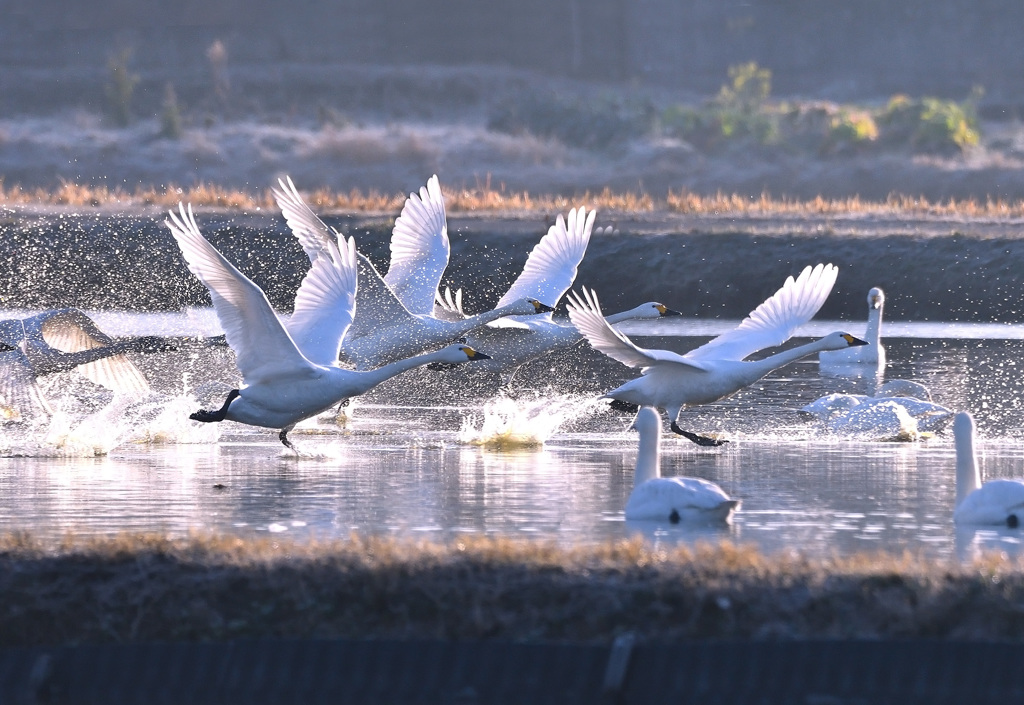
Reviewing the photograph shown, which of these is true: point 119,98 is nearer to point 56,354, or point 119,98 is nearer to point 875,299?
point 875,299

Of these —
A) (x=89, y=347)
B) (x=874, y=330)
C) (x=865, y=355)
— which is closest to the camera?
(x=89, y=347)

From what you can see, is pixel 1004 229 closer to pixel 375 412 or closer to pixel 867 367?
pixel 867 367

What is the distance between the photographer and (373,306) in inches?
547

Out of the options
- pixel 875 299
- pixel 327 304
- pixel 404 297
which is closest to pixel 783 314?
pixel 327 304

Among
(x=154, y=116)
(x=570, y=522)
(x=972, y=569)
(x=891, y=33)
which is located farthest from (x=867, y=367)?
(x=891, y=33)

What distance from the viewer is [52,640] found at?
6375 millimetres

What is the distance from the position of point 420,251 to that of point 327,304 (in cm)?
324

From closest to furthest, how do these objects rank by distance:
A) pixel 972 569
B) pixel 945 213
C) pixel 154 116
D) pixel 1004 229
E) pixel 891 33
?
pixel 972 569 < pixel 1004 229 < pixel 945 213 < pixel 154 116 < pixel 891 33

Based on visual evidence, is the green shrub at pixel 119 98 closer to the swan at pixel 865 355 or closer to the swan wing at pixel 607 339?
the swan at pixel 865 355

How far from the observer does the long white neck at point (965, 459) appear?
8844mm

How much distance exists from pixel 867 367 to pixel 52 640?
14.7m

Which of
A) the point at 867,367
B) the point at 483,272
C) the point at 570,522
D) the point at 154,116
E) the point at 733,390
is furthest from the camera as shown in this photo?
the point at 154,116

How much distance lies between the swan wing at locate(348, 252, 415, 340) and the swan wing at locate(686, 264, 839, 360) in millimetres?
2466

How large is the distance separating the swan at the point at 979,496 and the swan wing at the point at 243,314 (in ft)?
12.9
